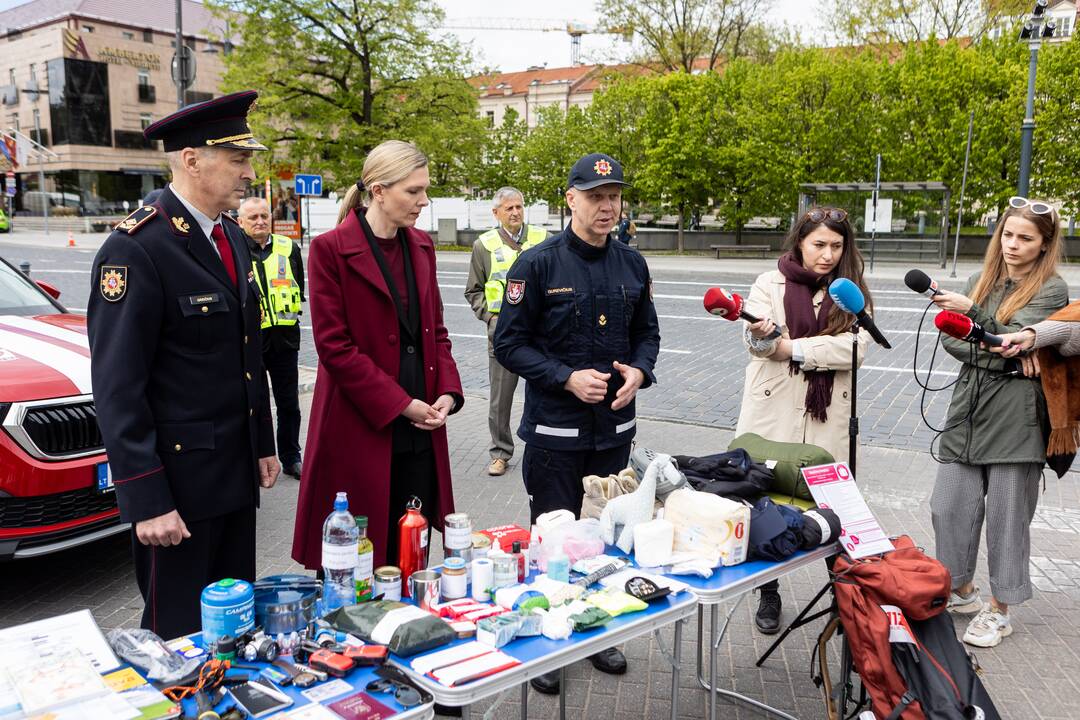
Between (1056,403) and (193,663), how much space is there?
3817 mm

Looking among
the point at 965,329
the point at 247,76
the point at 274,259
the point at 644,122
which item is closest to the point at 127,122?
the point at 247,76

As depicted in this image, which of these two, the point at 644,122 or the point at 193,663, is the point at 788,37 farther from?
the point at 193,663

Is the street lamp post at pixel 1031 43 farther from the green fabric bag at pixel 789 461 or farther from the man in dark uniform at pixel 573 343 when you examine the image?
the man in dark uniform at pixel 573 343

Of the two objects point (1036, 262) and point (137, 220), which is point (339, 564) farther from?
point (1036, 262)

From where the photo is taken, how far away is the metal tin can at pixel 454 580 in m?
2.74

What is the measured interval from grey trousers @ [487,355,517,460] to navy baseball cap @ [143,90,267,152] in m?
4.13

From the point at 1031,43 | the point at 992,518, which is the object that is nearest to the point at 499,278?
the point at 992,518

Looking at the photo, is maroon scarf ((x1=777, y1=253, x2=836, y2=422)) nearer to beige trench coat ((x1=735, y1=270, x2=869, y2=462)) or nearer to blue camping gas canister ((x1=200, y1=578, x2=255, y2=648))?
beige trench coat ((x1=735, y1=270, x2=869, y2=462))

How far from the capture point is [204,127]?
277cm

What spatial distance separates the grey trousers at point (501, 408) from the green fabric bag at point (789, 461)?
128 inches

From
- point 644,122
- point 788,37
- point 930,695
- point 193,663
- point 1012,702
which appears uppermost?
point 788,37

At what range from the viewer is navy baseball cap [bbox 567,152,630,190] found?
367cm

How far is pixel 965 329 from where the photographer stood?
362cm

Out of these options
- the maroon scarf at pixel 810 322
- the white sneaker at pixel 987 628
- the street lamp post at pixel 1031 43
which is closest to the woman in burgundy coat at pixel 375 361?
the maroon scarf at pixel 810 322
